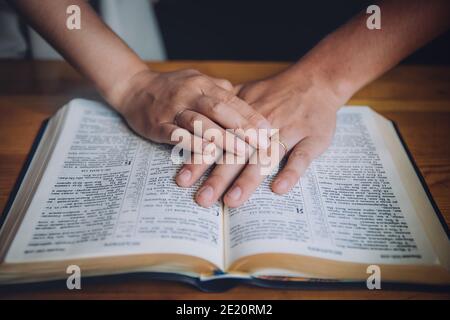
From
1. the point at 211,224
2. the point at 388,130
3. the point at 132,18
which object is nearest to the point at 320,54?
the point at 388,130

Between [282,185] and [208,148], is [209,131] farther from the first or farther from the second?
[282,185]

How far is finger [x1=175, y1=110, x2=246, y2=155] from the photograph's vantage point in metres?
0.61

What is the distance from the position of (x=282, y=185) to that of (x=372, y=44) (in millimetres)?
351

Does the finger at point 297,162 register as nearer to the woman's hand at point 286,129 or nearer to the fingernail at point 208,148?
the woman's hand at point 286,129

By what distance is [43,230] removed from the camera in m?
0.50

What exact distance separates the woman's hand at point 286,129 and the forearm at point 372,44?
3cm

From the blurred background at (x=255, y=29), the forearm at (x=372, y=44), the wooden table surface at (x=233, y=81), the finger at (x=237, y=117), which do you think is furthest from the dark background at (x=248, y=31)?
the finger at (x=237, y=117)

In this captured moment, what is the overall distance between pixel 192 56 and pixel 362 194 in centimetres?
94

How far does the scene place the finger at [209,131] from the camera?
0.61 m

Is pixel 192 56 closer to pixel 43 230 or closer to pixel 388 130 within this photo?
pixel 388 130

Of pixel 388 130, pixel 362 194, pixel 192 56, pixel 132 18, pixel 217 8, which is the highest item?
pixel 217 8

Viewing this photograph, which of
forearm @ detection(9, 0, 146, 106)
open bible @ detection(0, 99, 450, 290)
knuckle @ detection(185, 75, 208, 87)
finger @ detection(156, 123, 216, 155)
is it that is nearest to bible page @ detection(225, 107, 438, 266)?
open bible @ detection(0, 99, 450, 290)

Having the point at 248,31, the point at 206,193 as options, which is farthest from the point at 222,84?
the point at 248,31

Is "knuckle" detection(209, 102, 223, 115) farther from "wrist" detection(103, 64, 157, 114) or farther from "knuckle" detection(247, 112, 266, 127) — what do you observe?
"wrist" detection(103, 64, 157, 114)
